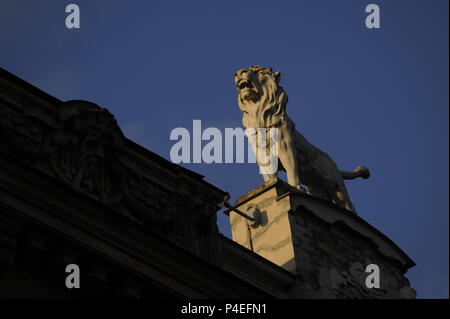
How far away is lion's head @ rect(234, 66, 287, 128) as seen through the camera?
26141mm

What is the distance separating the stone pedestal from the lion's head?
189 cm

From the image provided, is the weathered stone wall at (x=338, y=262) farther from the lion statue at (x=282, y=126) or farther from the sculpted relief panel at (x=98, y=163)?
the sculpted relief panel at (x=98, y=163)

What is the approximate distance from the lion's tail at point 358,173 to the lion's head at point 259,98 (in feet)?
7.85

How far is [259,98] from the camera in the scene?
26.4 m

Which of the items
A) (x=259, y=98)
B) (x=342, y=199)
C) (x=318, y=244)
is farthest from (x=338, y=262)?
(x=259, y=98)

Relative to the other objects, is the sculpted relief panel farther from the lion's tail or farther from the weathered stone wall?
the lion's tail

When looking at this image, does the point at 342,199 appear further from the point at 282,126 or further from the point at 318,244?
the point at 318,244

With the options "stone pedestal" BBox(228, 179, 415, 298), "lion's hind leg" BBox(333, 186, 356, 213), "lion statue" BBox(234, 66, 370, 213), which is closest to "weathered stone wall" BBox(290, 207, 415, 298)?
"stone pedestal" BBox(228, 179, 415, 298)

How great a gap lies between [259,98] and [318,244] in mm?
3884

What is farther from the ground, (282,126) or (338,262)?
(282,126)

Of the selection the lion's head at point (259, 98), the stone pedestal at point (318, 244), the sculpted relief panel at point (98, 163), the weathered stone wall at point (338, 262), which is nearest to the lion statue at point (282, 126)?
the lion's head at point (259, 98)
